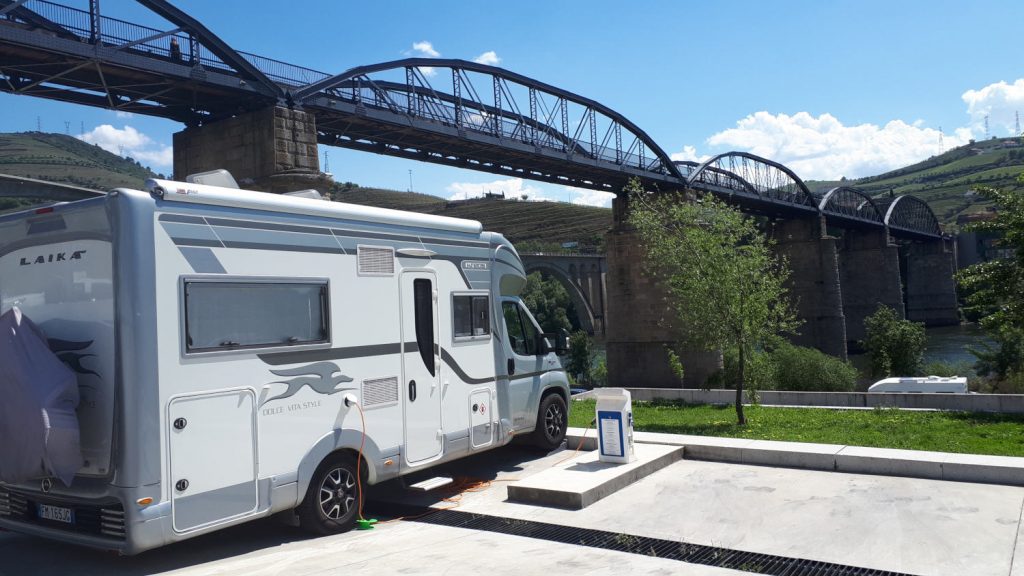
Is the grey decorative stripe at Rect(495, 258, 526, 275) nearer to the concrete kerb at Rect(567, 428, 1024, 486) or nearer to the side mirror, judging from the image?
the side mirror

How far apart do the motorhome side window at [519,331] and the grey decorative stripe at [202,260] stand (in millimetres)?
3992

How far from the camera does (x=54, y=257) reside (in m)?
6.00

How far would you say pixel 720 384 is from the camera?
2477 cm

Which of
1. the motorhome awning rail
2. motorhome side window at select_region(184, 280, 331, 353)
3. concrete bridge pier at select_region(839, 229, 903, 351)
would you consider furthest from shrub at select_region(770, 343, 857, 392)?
concrete bridge pier at select_region(839, 229, 903, 351)

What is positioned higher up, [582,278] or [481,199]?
[481,199]

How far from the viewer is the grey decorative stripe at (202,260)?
5727 millimetres

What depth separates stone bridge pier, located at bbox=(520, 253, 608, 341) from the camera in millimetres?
72625

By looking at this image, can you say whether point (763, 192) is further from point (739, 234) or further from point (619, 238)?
point (739, 234)

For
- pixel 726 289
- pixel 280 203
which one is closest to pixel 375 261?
pixel 280 203

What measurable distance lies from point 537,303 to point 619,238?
99.1 feet

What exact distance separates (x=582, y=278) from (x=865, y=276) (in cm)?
3013

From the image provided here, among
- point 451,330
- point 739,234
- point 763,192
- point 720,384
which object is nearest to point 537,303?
point 763,192

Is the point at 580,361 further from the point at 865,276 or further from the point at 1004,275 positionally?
the point at 1004,275

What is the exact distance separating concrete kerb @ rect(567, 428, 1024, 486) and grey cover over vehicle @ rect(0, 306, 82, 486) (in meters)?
6.53
